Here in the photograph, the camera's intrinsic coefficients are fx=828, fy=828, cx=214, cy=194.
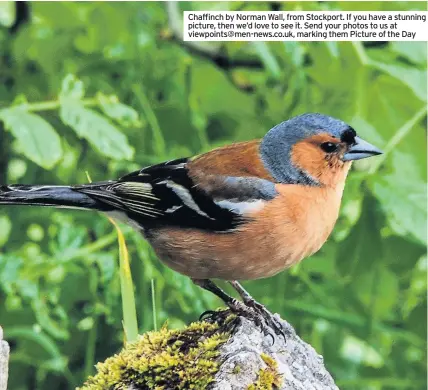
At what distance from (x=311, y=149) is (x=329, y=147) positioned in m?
0.07

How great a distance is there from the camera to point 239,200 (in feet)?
10.4

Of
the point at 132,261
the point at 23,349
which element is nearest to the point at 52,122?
the point at 132,261

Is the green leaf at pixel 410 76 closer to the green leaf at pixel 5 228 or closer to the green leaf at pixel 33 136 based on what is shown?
the green leaf at pixel 33 136

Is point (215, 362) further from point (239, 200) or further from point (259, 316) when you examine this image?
point (239, 200)

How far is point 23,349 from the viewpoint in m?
4.11

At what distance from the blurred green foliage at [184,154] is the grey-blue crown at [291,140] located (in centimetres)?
33

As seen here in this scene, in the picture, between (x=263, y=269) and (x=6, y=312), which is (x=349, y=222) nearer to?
(x=263, y=269)

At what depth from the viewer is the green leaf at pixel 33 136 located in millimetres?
3027

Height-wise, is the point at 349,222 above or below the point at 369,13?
below

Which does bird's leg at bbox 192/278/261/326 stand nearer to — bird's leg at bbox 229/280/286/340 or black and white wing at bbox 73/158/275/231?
bird's leg at bbox 229/280/286/340

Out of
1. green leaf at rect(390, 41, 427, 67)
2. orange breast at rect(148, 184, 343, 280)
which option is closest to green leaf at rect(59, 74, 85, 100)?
orange breast at rect(148, 184, 343, 280)

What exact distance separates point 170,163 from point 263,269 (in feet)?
2.09

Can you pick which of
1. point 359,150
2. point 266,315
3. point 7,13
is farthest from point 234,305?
point 7,13

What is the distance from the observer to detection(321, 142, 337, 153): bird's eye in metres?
3.25
